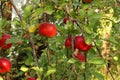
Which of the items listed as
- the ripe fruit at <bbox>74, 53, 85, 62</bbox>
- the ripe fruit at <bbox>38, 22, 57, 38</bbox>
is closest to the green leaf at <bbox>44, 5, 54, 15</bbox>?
the ripe fruit at <bbox>38, 22, 57, 38</bbox>

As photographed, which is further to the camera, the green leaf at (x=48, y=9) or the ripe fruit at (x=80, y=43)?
the green leaf at (x=48, y=9)

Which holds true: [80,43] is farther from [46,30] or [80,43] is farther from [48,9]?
[48,9]

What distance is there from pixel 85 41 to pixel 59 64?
4.73 feet

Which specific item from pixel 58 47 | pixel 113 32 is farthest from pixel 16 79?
pixel 113 32

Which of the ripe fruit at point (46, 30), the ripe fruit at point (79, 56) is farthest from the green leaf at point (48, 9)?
the ripe fruit at point (79, 56)

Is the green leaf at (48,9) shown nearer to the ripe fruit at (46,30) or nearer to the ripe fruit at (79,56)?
the ripe fruit at (46,30)

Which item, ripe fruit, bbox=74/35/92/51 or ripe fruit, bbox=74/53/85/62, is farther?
ripe fruit, bbox=74/53/85/62

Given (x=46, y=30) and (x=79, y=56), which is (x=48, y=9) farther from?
(x=79, y=56)

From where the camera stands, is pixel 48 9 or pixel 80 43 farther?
pixel 48 9

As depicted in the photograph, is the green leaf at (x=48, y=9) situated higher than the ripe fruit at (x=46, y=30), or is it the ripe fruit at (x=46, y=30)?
the green leaf at (x=48, y=9)

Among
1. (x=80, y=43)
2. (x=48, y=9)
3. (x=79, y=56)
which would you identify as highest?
(x=48, y=9)

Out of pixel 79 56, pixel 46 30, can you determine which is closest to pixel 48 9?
pixel 46 30

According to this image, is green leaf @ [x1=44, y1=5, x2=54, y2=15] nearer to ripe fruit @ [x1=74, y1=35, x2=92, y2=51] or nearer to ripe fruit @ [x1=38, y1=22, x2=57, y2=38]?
ripe fruit @ [x1=38, y1=22, x2=57, y2=38]

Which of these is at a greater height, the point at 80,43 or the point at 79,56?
the point at 80,43
